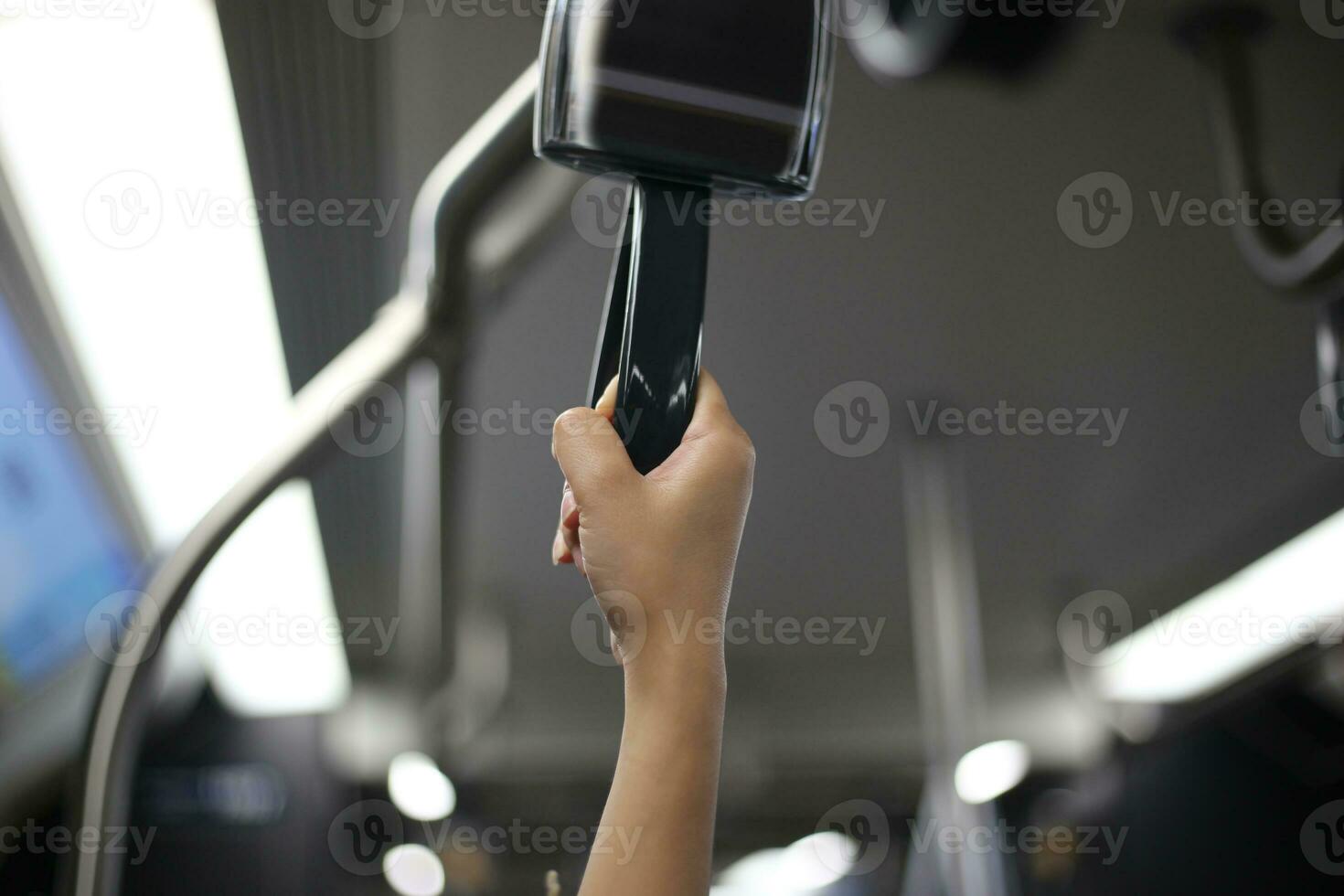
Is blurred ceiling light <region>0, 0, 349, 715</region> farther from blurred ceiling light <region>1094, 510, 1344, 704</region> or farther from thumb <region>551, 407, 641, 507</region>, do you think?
blurred ceiling light <region>1094, 510, 1344, 704</region>

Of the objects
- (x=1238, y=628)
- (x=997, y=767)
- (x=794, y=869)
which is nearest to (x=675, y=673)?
(x=794, y=869)

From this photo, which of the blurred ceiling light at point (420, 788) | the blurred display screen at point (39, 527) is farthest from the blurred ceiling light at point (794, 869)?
the blurred display screen at point (39, 527)

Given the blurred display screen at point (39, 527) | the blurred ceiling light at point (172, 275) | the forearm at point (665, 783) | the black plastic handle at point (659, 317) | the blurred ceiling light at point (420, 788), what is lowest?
the forearm at point (665, 783)

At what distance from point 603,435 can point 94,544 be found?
1.27 metres

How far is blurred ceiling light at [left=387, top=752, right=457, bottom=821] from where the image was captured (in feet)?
4.42

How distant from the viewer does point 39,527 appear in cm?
117

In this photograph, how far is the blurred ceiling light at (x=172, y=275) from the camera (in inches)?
38.9

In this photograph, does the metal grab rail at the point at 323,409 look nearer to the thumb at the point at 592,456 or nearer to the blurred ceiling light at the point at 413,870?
the thumb at the point at 592,456

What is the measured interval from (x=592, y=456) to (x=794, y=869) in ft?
3.65

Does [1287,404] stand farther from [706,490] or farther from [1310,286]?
[706,490]

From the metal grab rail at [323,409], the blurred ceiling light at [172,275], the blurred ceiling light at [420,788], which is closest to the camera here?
the metal grab rail at [323,409]

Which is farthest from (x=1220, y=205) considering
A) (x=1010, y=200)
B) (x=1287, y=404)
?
(x=1287, y=404)

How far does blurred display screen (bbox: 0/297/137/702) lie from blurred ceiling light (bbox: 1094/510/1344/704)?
5.05ft

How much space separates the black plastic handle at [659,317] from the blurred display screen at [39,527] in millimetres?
1046
